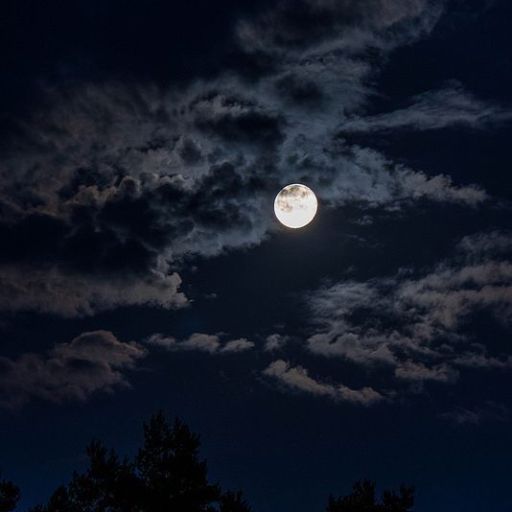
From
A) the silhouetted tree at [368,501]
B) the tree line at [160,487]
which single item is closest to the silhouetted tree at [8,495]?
the tree line at [160,487]

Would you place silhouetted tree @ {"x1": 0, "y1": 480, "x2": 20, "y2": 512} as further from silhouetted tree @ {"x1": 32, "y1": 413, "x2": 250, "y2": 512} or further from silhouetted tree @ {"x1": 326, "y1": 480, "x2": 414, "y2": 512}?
silhouetted tree @ {"x1": 326, "y1": 480, "x2": 414, "y2": 512}

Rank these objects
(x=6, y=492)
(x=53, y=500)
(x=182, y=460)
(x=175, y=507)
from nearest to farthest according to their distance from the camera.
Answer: (x=175, y=507) → (x=182, y=460) → (x=53, y=500) → (x=6, y=492)

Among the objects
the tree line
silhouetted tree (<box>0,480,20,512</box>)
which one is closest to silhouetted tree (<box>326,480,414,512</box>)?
the tree line

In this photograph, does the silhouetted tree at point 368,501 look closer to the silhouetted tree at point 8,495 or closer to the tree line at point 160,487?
the tree line at point 160,487

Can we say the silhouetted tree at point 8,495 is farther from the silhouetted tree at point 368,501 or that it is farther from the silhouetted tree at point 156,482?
the silhouetted tree at point 368,501

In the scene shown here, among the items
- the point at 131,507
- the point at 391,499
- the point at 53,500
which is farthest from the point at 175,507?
the point at 391,499

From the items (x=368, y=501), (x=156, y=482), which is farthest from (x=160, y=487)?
(x=368, y=501)

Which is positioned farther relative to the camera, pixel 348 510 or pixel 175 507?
pixel 348 510

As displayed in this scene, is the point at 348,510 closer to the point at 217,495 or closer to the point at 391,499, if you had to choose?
the point at 391,499

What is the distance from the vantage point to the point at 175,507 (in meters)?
18.7

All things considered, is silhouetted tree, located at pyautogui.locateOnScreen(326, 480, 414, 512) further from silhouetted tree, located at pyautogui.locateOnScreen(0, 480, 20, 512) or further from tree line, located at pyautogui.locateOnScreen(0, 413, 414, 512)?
silhouetted tree, located at pyautogui.locateOnScreen(0, 480, 20, 512)

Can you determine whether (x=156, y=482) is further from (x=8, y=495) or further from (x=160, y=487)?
(x=8, y=495)

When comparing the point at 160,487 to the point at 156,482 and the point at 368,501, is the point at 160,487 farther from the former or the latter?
the point at 368,501

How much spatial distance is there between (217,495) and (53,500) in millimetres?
9215
